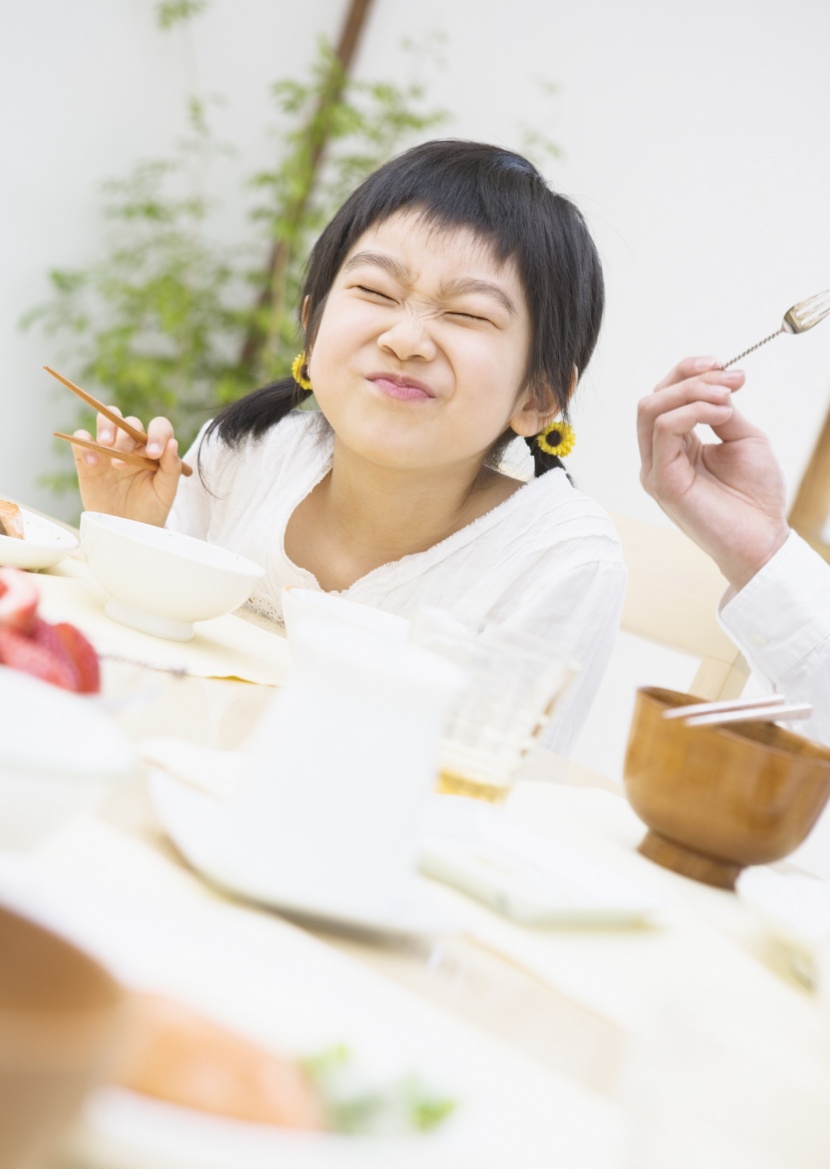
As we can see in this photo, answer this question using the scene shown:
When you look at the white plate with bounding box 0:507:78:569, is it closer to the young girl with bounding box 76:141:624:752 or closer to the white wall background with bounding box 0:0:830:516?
the young girl with bounding box 76:141:624:752

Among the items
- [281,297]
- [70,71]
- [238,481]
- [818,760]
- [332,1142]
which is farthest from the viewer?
[281,297]

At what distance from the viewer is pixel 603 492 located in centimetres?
391

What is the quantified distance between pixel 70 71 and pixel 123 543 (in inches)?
128

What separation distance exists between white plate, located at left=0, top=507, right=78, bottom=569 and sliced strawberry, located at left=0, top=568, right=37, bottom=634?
1.30 ft

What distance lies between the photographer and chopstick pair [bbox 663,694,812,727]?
0.79 meters

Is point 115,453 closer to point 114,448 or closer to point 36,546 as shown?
point 114,448

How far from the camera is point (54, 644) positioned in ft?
2.29

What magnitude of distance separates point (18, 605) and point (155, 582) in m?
0.33

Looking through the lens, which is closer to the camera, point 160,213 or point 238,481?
point 238,481

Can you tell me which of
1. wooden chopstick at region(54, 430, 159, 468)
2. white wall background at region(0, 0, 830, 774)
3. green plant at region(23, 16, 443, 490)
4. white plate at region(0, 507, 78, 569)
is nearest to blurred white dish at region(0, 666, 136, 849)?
white plate at region(0, 507, 78, 569)

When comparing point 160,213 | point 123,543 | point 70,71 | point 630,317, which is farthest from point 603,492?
point 123,543

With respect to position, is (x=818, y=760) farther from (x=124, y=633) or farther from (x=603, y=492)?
(x=603, y=492)

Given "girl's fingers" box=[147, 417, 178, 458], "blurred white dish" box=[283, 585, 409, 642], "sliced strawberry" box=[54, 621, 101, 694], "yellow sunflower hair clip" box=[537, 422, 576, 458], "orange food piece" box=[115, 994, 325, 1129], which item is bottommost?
"girl's fingers" box=[147, 417, 178, 458]

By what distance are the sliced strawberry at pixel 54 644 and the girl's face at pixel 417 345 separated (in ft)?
2.79
